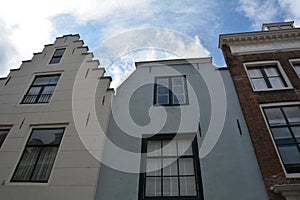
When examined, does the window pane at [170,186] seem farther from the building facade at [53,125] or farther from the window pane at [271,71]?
the window pane at [271,71]

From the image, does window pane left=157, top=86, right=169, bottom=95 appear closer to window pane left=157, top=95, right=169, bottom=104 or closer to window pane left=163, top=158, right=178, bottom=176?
window pane left=157, top=95, right=169, bottom=104

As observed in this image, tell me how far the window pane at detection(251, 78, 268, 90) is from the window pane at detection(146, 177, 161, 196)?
5766 millimetres

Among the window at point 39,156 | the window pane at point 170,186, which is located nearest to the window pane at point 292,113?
the window pane at point 170,186


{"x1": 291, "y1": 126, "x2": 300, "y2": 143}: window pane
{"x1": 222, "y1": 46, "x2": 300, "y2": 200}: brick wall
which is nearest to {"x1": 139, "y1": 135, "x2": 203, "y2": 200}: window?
{"x1": 222, "y1": 46, "x2": 300, "y2": 200}: brick wall

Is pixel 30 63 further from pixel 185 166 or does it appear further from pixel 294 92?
pixel 294 92

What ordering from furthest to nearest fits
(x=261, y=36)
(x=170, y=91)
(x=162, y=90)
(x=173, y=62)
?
(x=261, y=36) → (x=173, y=62) → (x=162, y=90) → (x=170, y=91)

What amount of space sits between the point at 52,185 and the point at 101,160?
1.59 m

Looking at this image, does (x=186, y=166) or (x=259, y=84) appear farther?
(x=259, y=84)

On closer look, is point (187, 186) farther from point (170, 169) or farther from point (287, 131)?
point (287, 131)

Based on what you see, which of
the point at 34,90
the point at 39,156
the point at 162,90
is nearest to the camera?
the point at 39,156

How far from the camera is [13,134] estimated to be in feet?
24.4

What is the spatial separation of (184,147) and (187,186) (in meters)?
1.33

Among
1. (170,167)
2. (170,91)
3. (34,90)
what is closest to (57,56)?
(34,90)

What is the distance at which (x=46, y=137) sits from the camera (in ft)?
24.2
